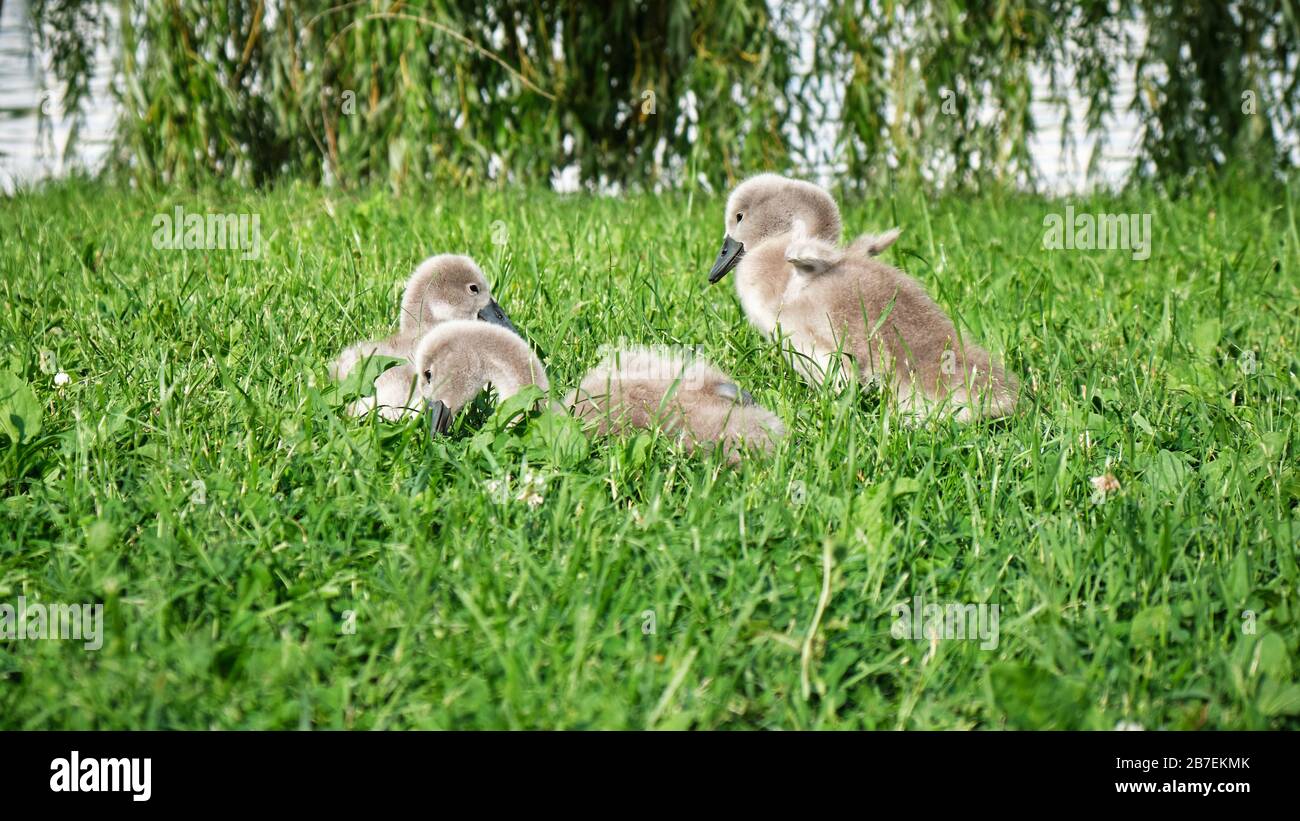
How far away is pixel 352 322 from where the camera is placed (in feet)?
14.3

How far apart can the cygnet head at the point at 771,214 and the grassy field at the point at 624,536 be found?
27cm

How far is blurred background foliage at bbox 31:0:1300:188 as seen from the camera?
737 cm

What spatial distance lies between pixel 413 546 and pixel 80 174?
6898 millimetres

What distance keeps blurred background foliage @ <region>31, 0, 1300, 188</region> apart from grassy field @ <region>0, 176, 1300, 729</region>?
3.05m

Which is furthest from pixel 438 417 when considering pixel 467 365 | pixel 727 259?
pixel 727 259

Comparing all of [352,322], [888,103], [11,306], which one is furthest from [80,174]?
[888,103]

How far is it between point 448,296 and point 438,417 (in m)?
0.87

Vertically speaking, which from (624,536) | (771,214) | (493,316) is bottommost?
(624,536)

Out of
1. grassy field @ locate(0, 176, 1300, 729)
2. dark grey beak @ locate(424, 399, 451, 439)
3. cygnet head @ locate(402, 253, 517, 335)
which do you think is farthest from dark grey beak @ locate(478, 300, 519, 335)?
dark grey beak @ locate(424, 399, 451, 439)

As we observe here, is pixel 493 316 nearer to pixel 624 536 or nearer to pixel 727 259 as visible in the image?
pixel 727 259

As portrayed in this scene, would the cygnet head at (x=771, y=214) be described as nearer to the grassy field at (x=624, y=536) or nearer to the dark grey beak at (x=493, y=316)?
the grassy field at (x=624, y=536)

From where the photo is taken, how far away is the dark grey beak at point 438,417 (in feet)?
10.8

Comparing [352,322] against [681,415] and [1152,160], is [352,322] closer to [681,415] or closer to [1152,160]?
[681,415]

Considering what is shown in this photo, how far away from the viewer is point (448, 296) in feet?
13.3
